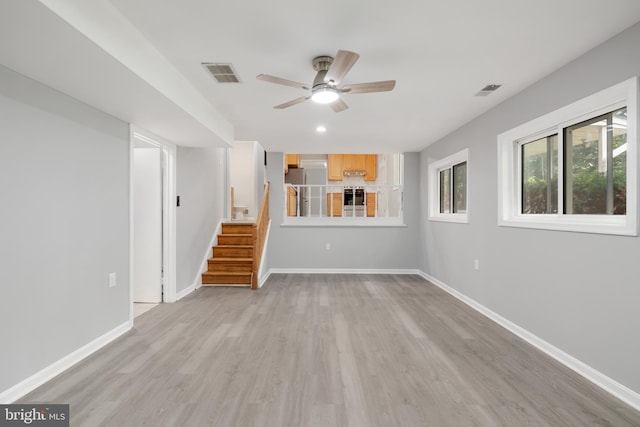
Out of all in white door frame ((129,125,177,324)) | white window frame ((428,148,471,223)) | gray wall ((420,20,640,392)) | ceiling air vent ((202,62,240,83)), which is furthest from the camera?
white window frame ((428,148,471,223))

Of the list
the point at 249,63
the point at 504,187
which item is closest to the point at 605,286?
the point at 504,187

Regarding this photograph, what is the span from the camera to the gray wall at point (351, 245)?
601 cm

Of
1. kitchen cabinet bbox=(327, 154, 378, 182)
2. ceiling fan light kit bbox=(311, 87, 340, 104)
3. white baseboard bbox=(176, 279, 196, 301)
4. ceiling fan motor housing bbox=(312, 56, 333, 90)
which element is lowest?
white baseboard bbox=(176, 279, 196, 301)

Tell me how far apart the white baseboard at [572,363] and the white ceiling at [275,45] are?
223cm

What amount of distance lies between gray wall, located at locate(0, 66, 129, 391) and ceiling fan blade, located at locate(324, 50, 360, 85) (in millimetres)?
1977

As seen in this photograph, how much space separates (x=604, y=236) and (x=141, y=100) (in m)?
3.52

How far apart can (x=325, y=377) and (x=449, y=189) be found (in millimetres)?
3836

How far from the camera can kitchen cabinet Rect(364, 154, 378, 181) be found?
340 inches

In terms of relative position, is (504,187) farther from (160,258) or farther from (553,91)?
(160,258)

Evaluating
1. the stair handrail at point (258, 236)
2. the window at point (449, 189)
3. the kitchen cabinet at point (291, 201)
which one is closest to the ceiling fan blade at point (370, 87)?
the window at point (449, 189)

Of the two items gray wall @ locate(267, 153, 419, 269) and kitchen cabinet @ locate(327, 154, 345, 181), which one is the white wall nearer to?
kitchen cabinet @ locate(327, 154, 345, 181)

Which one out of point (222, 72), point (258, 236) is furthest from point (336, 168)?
point (222, 72)

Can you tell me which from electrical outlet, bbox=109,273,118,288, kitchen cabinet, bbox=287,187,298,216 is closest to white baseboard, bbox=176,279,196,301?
electrical outlet, bbox=109,273,118,288
